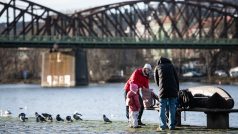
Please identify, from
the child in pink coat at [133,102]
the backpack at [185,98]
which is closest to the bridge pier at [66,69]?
the child in pink coat at [133,102]

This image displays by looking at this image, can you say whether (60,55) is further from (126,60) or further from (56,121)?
(56,121)

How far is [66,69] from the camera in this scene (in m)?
136

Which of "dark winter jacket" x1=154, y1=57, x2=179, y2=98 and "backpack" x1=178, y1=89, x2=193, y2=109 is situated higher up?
"dark winter jacket" x1=154, y1=57, x2=179, y2=98

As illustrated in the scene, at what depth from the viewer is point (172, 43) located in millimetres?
130625

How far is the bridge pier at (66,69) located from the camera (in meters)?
134

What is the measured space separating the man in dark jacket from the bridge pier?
354ft

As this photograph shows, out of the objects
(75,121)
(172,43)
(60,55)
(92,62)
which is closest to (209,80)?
(172,43)

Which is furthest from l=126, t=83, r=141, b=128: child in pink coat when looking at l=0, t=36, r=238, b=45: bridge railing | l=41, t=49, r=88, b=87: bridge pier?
l=41, t=49, r=88, b=87: bridge pier

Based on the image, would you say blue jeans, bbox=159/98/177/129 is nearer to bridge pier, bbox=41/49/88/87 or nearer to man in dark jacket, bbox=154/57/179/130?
man in dark jacket, bbox=154/57/179/130

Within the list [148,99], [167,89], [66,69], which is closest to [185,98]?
[167,89]

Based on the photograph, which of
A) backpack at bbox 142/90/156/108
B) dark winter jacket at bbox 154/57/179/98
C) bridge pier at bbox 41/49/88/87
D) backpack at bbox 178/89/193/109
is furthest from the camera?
bridge pier at bbox 41/49/88/87

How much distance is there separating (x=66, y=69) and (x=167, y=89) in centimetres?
11106

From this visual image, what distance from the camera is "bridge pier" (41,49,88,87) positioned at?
13450 centimetres

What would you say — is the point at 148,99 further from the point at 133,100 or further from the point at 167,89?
the point at 167,89
